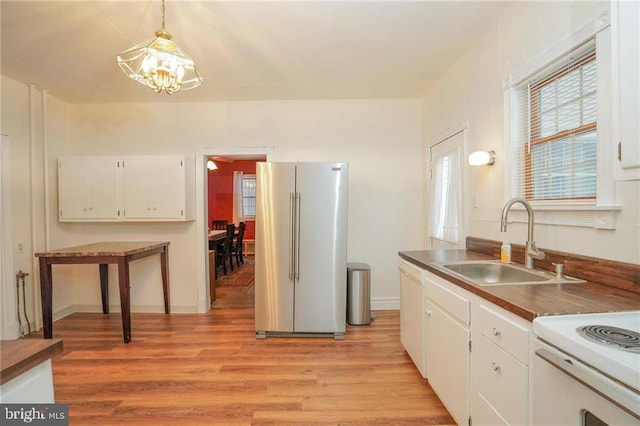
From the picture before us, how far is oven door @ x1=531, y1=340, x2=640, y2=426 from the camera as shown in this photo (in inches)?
29.0

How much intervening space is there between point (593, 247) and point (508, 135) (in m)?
0.93

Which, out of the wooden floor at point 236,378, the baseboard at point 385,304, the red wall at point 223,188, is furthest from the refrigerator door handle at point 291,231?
the red wall at point 223,188

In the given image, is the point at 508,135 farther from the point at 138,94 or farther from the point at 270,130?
the point at 138,94

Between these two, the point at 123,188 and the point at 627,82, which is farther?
the point at 123,188

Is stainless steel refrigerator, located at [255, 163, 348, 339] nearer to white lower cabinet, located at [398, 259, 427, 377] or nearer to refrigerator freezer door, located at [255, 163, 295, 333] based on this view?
refrigerator freezer door, located at [255, 163, 295, 333]

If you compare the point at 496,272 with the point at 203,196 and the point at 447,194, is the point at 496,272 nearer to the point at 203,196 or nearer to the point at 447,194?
the point at 447,194

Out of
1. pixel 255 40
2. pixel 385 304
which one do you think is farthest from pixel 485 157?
pixel 385 304

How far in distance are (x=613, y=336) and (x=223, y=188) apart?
8.33 m

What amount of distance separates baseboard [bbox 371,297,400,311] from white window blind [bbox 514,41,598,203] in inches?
88.2

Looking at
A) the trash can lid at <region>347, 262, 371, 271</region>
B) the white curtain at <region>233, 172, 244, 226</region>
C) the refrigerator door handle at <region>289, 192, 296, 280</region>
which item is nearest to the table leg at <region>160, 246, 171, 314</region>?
the refrigerator door handle at <region>289, 192, 296, 280</region>

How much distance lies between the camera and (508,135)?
2.09 metres

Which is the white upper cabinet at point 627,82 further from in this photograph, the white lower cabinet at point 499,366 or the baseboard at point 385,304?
the baseboard at point 385,304

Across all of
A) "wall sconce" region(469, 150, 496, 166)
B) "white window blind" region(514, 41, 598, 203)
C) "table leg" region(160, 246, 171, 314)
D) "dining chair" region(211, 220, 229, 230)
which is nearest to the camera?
"white window blind" region(514, 41, 598, 203)

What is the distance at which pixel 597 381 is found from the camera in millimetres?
786
